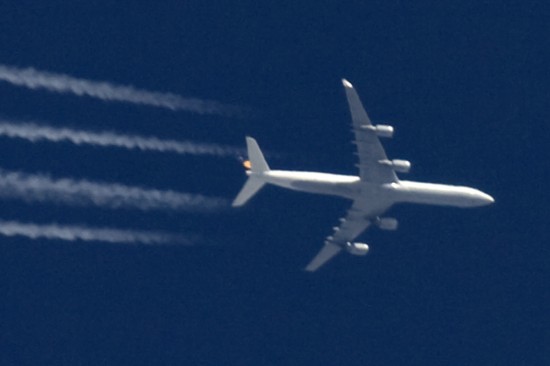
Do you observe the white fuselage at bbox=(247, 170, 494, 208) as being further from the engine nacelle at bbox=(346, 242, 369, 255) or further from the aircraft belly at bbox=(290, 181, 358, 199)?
the engine nacelle at bbox=(346, 242, 369, 255)

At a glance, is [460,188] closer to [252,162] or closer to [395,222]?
[395,222]

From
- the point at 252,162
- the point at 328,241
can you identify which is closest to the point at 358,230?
the point at 328,241

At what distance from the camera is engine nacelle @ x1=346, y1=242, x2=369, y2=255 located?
137 metres

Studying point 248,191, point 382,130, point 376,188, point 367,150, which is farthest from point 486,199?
point 248,191

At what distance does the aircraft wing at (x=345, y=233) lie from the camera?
136 metres

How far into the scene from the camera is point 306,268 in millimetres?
141250

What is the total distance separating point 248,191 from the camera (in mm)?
128875

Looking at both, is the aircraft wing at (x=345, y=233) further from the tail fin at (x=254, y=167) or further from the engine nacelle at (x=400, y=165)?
the tail fin at (x=254, y=167)

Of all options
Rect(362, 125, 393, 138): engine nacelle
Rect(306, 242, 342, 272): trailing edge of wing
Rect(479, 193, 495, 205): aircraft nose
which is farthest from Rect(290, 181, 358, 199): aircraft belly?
Rect(306, 242, 342, 272): trailing edge of wing

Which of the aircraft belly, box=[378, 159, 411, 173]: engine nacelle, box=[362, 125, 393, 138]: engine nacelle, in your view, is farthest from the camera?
the aircraft belly

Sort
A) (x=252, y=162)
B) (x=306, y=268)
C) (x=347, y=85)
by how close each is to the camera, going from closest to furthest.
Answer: (x=347, y=85), (x=252, y=162), (x=306, y=268)

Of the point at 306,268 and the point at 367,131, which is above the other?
the point at 367,131

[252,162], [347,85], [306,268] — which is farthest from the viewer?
[306,268]

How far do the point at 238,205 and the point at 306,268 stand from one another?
15.5 meters
